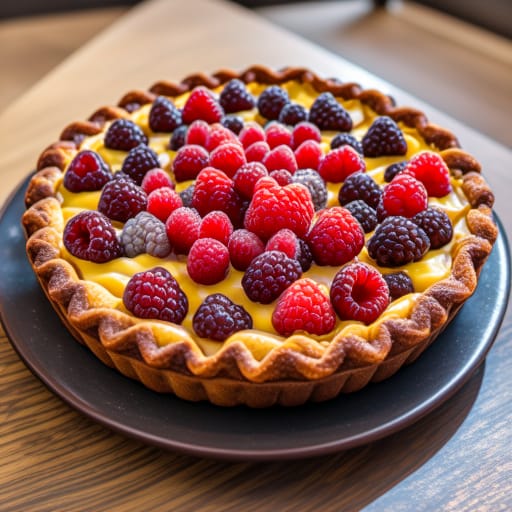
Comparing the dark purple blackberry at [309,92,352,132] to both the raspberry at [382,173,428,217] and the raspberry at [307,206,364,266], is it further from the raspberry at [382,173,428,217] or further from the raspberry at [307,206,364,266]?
the raspberry at [307,206,364,266]

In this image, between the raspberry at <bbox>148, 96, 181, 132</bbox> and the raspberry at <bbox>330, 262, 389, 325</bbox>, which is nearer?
the raspberry at <bbox>330, 262, 389, 325</bbox>

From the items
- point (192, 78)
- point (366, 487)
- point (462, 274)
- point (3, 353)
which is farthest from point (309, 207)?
point (192, 78)

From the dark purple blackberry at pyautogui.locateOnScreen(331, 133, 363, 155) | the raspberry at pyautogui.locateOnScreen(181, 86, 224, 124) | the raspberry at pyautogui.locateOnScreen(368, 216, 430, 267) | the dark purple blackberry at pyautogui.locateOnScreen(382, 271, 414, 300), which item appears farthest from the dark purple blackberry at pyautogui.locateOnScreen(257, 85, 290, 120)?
the dark purple blackberry at pyautogui.locateOnScreen(382, 271, 414, 300)

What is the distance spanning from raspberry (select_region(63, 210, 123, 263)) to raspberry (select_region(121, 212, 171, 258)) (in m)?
0.03

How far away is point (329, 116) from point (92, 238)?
2.80 feet

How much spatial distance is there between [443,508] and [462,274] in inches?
19.7

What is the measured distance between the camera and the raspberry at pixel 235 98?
7.29 ft

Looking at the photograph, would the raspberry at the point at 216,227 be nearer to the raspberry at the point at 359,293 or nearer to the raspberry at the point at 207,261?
the raspberry at the point at 207,261

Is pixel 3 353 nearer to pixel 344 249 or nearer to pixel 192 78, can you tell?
pixel 344 249

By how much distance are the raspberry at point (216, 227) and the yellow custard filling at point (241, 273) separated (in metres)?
0.08

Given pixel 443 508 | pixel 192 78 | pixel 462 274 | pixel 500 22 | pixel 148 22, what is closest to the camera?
pixel 443 508

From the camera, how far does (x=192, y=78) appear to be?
7.83ft

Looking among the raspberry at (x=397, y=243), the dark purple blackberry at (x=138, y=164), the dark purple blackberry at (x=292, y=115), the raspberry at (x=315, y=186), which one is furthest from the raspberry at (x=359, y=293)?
the dark purple blackberry at (x=292, y=115)

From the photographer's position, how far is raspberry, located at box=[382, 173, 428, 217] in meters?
1.71
